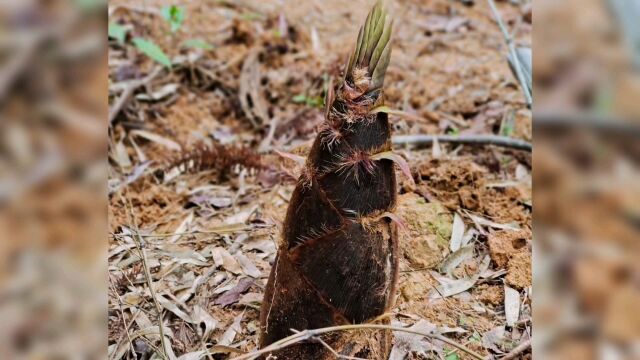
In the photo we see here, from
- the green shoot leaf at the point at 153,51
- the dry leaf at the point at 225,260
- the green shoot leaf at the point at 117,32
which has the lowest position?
the dry leaf at the point at 225,260

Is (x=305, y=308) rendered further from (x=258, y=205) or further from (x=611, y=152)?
(x=258, y=205)

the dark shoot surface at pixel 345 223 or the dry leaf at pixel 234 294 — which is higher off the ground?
the dark shoot surface at pixel 345 223

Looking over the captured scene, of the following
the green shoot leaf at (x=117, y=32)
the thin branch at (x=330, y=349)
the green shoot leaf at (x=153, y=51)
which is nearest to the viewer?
the thin branch at (x=330, y=349)

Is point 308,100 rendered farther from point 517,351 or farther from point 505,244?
point 517,351

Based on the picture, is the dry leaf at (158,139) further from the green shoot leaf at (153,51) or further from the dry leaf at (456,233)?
the dry leaf at (456,233)

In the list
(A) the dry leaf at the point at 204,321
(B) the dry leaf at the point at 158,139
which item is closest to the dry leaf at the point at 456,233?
(A) the dry leaf at the point at 204,321

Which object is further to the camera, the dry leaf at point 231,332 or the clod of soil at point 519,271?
the clod of soil at point 519,271
